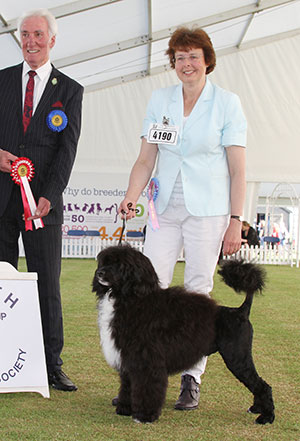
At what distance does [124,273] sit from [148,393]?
515 mm

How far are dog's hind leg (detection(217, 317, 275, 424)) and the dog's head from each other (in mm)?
402

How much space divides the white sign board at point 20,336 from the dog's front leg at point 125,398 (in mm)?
433

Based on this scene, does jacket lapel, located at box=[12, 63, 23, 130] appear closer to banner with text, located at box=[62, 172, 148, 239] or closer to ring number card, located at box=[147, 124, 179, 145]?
ring number card, located at box=[147, 124, 179, 145]

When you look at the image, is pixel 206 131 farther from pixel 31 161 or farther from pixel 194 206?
pixel 31 161

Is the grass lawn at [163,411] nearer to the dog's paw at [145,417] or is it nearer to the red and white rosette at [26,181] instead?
the dog's paw at [145,417]

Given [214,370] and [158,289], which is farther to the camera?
[214,370]

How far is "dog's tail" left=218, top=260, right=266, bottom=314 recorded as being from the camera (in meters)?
2.40

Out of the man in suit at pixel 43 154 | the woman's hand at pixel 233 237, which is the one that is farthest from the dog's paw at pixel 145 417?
the woman's hand at pixel 233 237

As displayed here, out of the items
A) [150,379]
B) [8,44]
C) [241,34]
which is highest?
[241,34]

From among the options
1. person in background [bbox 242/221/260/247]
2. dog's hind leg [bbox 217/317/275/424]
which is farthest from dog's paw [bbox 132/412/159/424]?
person in background [bbox 242/221/260/247]

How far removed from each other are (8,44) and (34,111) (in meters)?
6.98

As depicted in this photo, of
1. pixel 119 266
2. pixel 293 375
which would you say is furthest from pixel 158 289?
pixel 293 375

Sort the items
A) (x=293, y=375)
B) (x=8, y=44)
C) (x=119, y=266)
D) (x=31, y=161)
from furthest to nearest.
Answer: (x=8, y=44) < (x=293, y=375) < (x=31, y=161) < (x=119, y=266)

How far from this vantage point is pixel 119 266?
227 cm
